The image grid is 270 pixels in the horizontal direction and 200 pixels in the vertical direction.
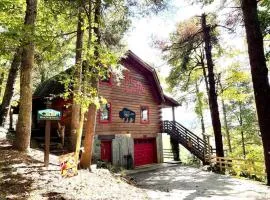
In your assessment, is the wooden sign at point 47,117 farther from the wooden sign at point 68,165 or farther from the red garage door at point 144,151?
the red garage door at point 144,151

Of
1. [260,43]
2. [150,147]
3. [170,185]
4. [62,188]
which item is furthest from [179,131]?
[62,188]

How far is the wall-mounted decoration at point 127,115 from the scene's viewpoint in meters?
20.9

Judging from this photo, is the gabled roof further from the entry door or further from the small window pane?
the entry door

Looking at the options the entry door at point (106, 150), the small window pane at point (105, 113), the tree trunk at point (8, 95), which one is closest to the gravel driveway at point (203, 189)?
the entry door at point (106, 150)

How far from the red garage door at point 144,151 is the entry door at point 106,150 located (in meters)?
2.86

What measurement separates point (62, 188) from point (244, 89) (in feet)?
81.3

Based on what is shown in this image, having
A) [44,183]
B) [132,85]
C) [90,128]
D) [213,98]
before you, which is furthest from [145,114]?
[44,183]

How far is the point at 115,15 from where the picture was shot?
1330cm

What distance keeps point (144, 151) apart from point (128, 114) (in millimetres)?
3573

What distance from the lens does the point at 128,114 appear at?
2136 centimetres

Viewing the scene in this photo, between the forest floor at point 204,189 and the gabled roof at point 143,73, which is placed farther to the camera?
the gabled roof at point 143,73

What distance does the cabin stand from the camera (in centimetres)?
1955

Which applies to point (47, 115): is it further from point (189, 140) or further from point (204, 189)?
point (189, 140)

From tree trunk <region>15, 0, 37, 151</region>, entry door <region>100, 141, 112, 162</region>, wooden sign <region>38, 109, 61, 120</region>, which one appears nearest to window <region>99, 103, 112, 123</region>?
entry door <region>100, 141, 112, 162</region>
